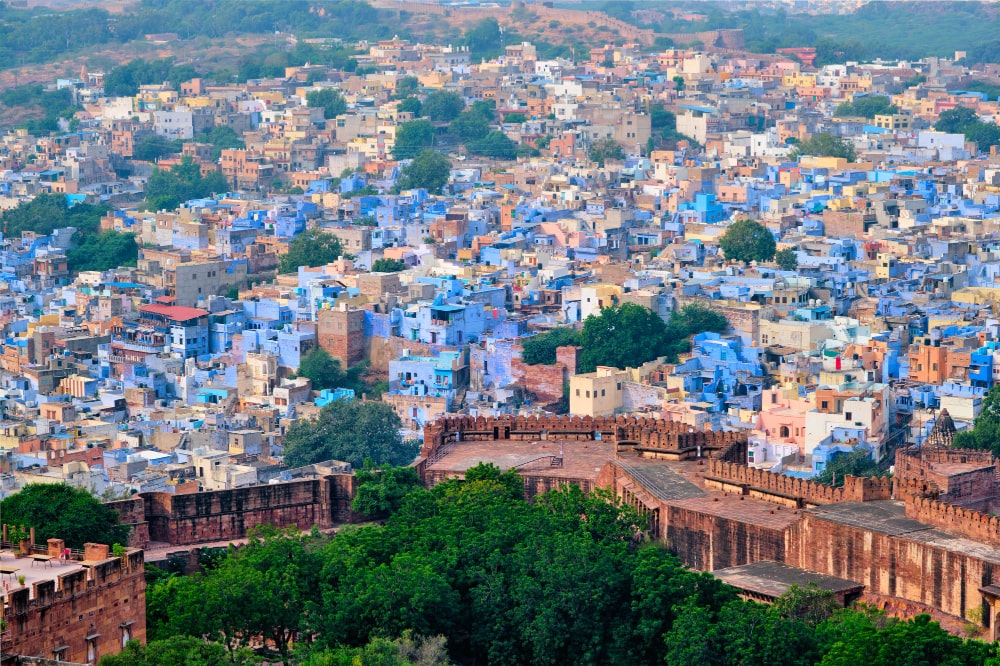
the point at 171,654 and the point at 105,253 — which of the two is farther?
the point at 105,253

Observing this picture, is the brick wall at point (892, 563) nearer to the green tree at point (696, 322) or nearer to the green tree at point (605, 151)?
the green tree at point (696, 322)

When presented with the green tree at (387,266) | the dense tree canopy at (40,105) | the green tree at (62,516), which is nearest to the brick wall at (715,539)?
the green tree at (62,516)

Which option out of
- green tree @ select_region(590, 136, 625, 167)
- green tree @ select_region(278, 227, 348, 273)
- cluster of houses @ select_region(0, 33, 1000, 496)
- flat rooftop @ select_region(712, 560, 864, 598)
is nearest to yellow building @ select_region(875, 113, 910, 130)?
cluster of houses @ select_region(0, 33, 1000, 496)

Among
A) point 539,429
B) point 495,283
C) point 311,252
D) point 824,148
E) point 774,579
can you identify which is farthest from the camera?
point 824,148

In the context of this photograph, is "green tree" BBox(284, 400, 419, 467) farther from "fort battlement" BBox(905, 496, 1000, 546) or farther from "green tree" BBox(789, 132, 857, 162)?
"green tree" BBox(789, 132, 857, 162)

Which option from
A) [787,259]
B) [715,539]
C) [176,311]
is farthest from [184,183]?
[715,539]

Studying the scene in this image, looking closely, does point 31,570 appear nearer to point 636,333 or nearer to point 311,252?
point 636,333
